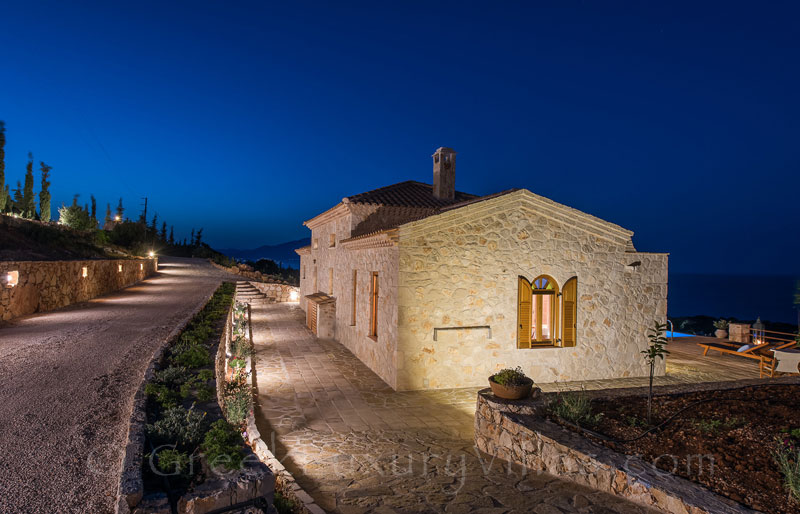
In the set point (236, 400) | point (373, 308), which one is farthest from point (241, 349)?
point (236, 400)

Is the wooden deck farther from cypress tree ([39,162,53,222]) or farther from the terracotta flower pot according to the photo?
cypress tree ([39,162,53,222])

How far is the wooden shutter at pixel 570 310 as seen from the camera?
10.5 meters

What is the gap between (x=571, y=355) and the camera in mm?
10586

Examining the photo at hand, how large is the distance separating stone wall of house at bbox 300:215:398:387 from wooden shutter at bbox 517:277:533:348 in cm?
298

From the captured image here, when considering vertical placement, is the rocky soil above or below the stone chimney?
below

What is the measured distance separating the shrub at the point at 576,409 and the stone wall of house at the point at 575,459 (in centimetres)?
22

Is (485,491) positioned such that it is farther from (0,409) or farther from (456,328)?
(0,409)

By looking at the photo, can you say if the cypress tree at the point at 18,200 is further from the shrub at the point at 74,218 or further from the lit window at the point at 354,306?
the lit window at the point at 354,306

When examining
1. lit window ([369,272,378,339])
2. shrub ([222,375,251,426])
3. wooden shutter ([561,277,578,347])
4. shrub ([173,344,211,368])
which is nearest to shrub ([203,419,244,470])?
shrub ([222,375,251,426])

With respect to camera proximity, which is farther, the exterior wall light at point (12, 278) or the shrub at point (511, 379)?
the exterior wall light at point (12, 278)

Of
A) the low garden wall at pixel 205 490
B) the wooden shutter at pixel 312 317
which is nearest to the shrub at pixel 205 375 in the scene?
the low garden wall at pixel 205 490

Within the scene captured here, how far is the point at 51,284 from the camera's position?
507 inches

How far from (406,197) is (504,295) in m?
6.21

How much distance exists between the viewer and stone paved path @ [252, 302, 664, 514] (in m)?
4.75
